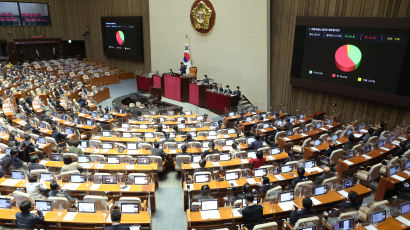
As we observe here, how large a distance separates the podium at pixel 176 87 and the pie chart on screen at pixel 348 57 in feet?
30.6

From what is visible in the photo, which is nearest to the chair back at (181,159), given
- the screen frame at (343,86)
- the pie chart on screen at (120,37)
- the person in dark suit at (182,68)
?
the screen frame at (343,86)

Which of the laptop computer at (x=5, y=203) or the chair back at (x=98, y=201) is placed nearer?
the chair back at (x=98, y=201)

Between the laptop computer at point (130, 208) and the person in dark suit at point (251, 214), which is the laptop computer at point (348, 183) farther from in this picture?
the laptop computer at point (130, 208)

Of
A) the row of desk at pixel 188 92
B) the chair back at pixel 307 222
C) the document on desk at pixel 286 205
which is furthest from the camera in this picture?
the row of desk at pixel 188 92

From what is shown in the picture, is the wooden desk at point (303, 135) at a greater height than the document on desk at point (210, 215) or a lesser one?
lesser

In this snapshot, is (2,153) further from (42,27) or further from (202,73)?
(42,27)

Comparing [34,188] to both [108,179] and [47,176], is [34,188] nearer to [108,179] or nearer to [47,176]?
[47,176]

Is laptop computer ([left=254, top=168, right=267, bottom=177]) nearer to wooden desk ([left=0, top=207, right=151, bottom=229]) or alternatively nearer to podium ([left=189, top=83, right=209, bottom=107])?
wooden desk ([left=0, top=207, right=151, bottom=229])

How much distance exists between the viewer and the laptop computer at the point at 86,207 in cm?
661

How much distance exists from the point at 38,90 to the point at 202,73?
10.6m

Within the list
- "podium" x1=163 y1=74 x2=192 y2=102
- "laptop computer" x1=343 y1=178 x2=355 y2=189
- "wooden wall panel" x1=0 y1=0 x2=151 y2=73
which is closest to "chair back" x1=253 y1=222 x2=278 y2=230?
"laptop computer" x1=343 y1=178 x2=355 y2=189

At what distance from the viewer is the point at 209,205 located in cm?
672

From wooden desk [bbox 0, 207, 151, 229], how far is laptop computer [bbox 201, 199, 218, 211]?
3.89ft

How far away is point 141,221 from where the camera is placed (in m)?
6.34
